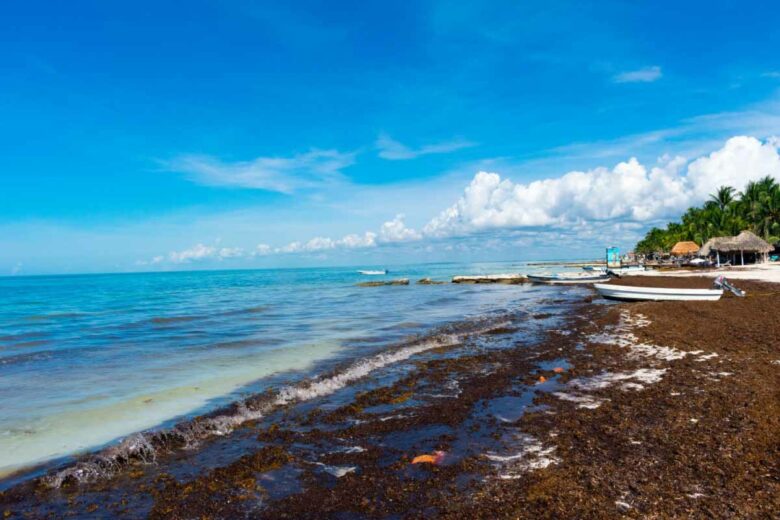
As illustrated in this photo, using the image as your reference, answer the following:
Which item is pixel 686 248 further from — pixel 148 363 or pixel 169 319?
pixel 148 363

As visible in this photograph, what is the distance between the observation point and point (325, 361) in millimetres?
15211

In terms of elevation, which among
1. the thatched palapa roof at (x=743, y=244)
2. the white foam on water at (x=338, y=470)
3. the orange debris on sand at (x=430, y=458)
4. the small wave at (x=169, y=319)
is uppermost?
the thatched palapa roof at (x=743, y=244)

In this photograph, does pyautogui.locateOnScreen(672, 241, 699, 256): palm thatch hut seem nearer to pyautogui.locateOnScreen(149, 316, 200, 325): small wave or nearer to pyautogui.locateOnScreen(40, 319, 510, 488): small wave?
pyautogui.locateOnScreen(149, 316, 200, 325): small wave

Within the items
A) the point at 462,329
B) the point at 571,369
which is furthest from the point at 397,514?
the point at 462,329

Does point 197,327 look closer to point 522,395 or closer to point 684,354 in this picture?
point 522,395

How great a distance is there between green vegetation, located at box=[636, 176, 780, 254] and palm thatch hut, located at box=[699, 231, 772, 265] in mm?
6193

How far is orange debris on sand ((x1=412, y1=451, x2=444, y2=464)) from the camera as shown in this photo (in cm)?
655

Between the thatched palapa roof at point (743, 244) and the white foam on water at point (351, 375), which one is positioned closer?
the white foam on water at point (351, 375)

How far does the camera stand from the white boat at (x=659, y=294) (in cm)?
2569

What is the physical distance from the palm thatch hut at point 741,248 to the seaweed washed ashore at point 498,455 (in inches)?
2305

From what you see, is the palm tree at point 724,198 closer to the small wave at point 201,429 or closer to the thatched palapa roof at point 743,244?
the thatched palapa roof at point 743,244

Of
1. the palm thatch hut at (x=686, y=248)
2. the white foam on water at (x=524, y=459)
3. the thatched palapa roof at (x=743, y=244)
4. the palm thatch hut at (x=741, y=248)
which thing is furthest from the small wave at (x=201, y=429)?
the palm thatch hut at (x=686, y=248)

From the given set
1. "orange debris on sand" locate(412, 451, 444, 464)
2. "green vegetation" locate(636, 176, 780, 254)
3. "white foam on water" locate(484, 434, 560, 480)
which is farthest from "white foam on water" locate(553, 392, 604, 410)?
"green vegetation" locate(636, 176, 780, 254)

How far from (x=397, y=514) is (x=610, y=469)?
9.38 feet
